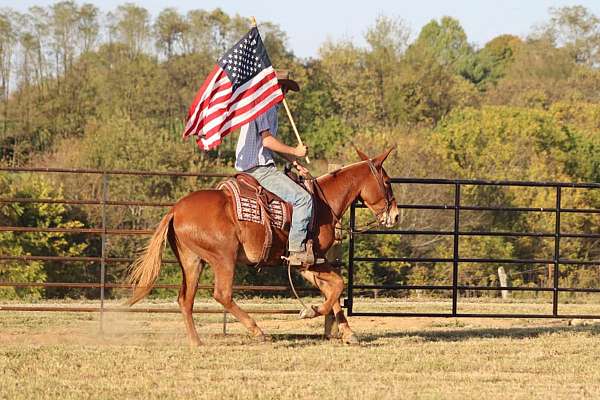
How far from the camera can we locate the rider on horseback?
406 inches

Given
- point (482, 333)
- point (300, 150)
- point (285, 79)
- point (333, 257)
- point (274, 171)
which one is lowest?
point (482, 333)

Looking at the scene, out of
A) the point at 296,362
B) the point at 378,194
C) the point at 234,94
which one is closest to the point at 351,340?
the point at 296,362

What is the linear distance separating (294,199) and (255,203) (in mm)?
393

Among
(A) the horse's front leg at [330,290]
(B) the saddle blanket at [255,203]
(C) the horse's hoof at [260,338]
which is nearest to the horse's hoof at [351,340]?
(A) the horse's front leg at [330,290]

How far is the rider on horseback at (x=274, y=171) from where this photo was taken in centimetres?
1031

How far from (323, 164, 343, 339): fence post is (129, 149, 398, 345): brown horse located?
11.3 inches

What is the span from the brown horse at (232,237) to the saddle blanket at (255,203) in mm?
77

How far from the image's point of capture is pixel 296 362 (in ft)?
30.9

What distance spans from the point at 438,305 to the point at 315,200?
779cm

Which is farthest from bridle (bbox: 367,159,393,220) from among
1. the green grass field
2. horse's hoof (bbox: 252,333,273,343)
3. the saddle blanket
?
horse's hoof (bbox: 252,333,273,343)

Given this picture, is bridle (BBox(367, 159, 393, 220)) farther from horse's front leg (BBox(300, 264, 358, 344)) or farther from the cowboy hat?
the cowboy hat

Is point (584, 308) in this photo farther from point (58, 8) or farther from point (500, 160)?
point (58, 8)

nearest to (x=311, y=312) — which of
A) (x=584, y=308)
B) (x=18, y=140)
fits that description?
(x=584, y=308)

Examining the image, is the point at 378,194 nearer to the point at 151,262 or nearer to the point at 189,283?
the point at 189,283
